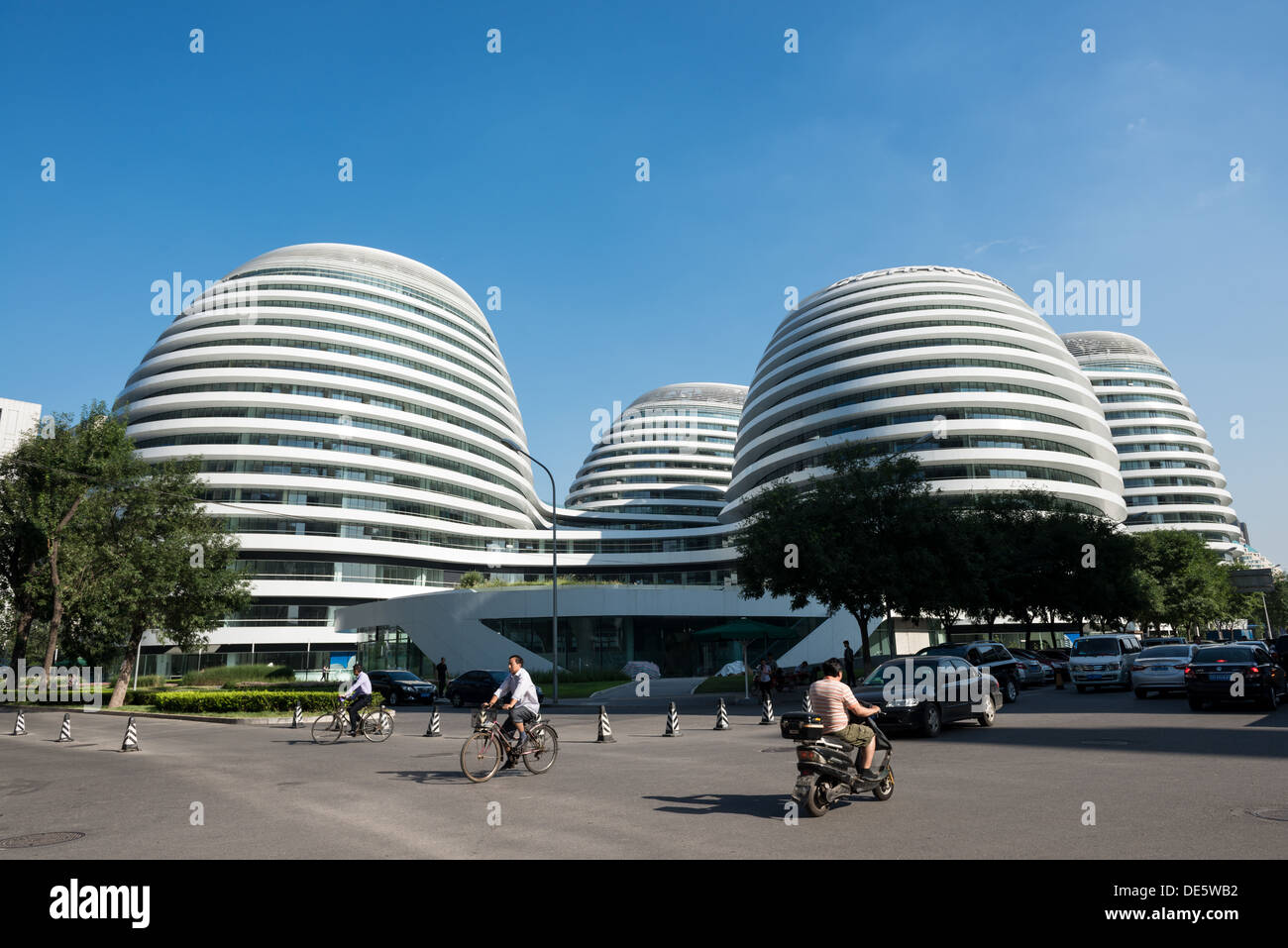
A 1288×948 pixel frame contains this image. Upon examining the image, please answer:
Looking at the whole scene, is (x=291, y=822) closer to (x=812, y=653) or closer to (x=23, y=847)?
(x=23, y=847)

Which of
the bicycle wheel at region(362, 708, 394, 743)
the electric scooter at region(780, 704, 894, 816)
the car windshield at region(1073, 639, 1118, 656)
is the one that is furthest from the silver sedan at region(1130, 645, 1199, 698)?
the bicycle wheel at region(362, 708, 394, 743)

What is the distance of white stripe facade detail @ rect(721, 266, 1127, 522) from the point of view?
72.3m

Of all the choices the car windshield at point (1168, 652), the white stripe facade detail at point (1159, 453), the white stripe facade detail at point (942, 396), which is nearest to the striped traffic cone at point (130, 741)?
the car windshield at point (1168, 652)

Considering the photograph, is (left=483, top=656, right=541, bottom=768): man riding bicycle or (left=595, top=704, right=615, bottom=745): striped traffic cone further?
(left=595, top=704, right=615, bottom=745): striped traffic cone

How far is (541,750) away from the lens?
12.6 m

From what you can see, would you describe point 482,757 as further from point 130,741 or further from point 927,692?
point 130,741

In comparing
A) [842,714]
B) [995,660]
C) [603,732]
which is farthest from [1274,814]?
[995,660]

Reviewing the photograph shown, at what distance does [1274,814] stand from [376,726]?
17.8 m

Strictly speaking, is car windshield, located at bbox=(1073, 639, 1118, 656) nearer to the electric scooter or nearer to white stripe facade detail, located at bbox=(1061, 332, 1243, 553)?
the electric scooter

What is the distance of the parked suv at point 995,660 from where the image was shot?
2595 centimetres

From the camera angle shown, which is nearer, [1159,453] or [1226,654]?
[1226,654]

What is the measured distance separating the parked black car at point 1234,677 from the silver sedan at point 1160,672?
2.13 m

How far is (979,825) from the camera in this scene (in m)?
7.70

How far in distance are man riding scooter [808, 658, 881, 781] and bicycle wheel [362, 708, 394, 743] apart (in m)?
13.9
